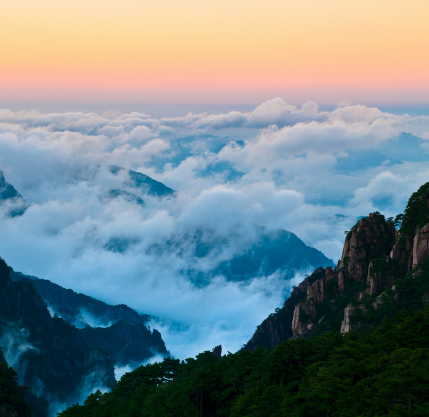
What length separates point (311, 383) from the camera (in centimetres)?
4881

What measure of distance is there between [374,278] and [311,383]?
4978cm

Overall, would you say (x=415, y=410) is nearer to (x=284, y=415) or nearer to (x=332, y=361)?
(x=284, y=415)

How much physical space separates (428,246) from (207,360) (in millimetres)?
46286

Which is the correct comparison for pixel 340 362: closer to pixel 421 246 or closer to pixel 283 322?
pixel 421 246

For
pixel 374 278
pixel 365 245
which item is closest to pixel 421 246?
pixel 374 278

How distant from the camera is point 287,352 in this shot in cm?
6234

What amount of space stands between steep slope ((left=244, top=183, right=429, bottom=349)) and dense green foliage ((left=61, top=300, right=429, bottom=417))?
69.4 ft

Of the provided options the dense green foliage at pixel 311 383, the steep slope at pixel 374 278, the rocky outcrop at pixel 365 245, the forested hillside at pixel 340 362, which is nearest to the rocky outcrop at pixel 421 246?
the steep slope at pixel 374 278

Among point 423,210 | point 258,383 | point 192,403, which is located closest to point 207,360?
point 192,403

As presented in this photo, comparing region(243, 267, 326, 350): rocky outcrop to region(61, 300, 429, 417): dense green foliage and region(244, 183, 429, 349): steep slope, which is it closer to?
region(244, 183, 429, 349): steep slope

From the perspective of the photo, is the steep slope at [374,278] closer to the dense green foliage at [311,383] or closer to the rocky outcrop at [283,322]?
the rocky outcrop at [283,322]

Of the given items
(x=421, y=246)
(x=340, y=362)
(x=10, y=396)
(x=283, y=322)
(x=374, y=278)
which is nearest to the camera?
(x=340, y=362)

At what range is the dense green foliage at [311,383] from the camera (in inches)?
1551

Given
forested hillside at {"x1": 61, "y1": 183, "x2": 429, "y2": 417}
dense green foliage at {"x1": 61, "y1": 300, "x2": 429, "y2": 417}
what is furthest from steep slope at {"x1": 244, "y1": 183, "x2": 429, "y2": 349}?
dense green foliage at {"x1": 61, "y1": 300, "x2": 429, "y2": 417}
